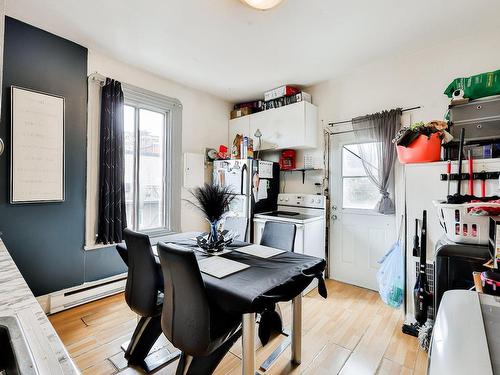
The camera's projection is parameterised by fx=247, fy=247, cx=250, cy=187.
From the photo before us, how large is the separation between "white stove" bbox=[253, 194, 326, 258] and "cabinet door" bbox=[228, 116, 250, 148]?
3.87 ft

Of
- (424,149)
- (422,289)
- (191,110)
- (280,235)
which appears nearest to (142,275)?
(280,235)

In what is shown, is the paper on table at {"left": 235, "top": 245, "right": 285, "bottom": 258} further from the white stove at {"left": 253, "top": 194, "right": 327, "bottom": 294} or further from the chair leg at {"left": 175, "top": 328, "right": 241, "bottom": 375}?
the white stove at {"left": 253, "top": 194, "right": 327, "bottom": 294}

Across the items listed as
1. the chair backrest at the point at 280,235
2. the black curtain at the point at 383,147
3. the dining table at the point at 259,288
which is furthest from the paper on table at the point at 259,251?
the black curtain at the point at 383,147

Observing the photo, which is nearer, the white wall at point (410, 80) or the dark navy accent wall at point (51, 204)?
the dark navy accent wall at point (51, 204)

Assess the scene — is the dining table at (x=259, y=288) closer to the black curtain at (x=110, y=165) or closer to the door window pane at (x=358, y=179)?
the black curtain at (x=110, y=165)

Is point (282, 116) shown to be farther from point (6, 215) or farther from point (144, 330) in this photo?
point (6, 215)

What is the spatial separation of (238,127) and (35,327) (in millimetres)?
3622

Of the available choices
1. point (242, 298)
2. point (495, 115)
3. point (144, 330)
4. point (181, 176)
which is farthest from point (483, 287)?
point (181, 176)

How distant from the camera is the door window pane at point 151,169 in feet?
10.4

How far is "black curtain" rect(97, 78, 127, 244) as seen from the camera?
105 inches

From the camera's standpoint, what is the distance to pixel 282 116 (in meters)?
3.42

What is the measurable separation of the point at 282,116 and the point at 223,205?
187cm

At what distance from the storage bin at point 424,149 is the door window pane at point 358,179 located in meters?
0.84

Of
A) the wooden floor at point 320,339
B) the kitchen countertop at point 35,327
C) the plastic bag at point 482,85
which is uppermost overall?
the plastic bag at point 482,85
